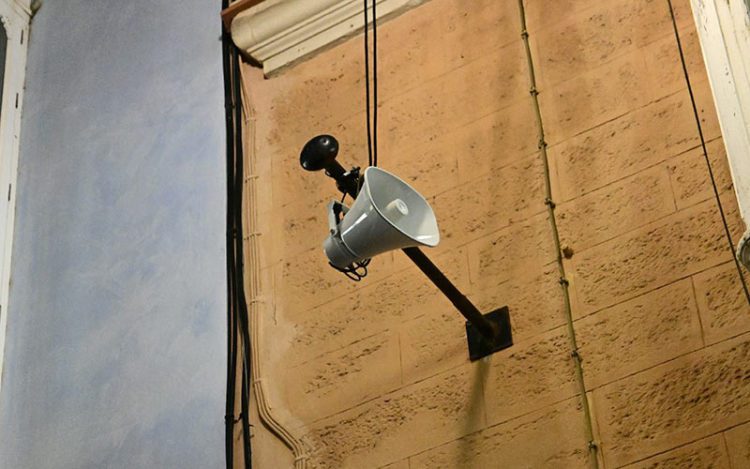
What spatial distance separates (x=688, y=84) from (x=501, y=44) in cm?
75

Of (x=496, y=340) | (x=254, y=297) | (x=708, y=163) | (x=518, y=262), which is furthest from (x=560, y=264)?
(x=254, y=297)

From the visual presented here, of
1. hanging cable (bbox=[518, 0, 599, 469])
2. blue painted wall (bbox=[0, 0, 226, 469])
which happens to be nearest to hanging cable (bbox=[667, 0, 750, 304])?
hanging cable (bbox=[518, 0, 599, 469])

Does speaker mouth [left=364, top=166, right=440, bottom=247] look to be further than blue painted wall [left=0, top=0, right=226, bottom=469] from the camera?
No

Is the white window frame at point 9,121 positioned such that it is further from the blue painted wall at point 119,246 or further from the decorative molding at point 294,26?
the decorative molding at point 294,26

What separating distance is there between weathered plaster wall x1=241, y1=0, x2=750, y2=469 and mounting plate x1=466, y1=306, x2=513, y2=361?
0.02 m

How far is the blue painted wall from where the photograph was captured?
15.0ft

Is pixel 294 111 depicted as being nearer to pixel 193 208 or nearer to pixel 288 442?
pixel 193 208

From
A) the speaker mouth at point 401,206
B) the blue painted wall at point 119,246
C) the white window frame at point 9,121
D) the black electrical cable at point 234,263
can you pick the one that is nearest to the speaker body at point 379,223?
the speaker mouth at point 401,206

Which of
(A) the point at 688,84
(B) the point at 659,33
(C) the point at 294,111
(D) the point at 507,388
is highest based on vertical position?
(C) the point at 294,111

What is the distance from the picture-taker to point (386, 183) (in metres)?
3.67

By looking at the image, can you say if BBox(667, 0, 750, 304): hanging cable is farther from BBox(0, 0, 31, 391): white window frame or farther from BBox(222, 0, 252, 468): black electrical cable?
BBox(0, 0, 31, 391): white window frame

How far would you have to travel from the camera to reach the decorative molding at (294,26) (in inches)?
193

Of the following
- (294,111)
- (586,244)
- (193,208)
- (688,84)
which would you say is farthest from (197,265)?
(688,84)

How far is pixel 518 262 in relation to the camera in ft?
13.4
